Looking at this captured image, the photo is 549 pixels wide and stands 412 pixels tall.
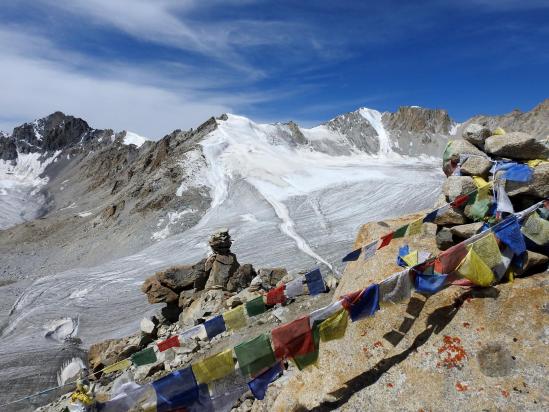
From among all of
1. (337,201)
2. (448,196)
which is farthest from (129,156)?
(448,196)

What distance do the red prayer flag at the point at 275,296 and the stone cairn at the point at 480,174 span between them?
16.3ft

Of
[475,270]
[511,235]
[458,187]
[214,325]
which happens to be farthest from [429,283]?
[214,325]

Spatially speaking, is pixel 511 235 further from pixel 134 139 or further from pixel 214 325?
pixel 134 139

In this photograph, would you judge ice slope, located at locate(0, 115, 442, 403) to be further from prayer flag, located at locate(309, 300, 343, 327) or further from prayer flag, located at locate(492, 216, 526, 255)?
prayer flag, located at locate(492, 216, 526, 255)

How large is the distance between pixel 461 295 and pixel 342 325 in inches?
87.1

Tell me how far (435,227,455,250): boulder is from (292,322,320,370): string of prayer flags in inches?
144

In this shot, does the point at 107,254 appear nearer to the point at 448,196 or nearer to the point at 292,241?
the point at 292,241

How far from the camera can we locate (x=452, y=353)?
7.20 metres

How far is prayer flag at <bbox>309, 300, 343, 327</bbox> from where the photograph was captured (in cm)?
763

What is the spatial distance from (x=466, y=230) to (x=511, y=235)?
3.70 ft

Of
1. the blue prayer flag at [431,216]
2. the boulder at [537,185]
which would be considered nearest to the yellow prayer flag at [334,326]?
the blue prayer flag at [431,216]

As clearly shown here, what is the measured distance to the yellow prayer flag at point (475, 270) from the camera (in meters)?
7.82

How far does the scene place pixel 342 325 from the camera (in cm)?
781

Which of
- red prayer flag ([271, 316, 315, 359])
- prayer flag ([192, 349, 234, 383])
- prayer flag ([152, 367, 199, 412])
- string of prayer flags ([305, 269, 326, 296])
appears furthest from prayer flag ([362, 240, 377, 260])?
prayer flag ([152, 367, 199, 412])
